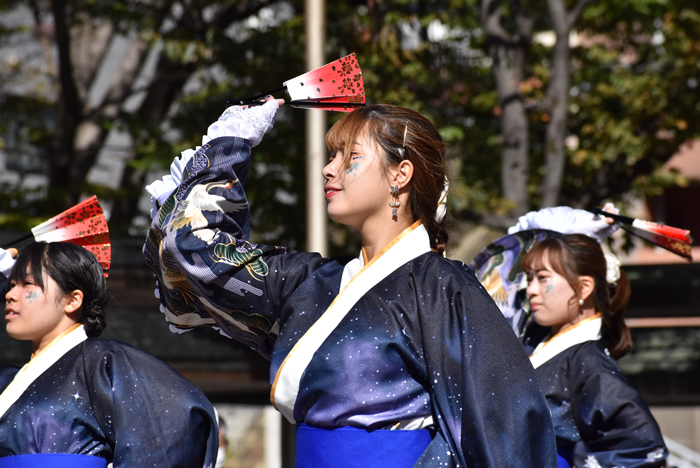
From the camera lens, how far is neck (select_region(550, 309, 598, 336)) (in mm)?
2658

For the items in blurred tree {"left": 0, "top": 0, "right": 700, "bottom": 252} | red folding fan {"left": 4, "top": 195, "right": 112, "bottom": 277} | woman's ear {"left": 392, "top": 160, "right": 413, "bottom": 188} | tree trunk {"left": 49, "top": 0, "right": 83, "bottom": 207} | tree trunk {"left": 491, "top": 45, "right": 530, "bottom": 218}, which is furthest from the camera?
tree trunk {"left": 49, "top": 0, "right": 83, "bottom": 207}

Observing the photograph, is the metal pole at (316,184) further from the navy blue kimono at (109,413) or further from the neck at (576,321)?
the navy blue kimono at (109,413)

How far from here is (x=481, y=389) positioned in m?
1.47

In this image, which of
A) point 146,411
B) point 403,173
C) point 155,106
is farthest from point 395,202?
point 155,106

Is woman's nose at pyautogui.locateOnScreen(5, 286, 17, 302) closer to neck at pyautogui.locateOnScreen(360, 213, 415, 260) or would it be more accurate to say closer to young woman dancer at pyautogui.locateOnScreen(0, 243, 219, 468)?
young woman dancer at pyautogui.locateOnScreen(0, 243, 219, 468)

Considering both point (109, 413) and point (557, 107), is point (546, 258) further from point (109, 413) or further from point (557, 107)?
point (557, 107)

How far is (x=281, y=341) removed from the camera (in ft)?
5.54

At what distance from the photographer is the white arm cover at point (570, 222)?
9.30 feet

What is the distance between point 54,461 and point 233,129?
0.98 m

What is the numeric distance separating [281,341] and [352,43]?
439cm

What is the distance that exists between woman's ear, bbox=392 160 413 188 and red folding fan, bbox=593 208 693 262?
4.34 ft

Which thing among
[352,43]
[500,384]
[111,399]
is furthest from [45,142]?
[500,384]

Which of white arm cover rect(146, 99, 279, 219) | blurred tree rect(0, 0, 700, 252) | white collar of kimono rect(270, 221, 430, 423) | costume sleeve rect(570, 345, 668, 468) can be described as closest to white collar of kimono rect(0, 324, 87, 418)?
white arm cover rect(146, 99, 279, 219)

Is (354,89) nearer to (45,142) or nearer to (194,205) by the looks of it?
(194,205)
